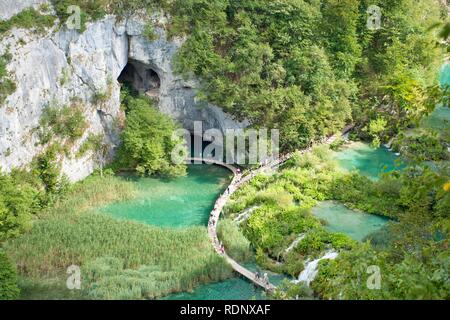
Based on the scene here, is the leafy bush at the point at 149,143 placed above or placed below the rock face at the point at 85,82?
below

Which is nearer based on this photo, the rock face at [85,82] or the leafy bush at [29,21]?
the leafy bush at [29,21]

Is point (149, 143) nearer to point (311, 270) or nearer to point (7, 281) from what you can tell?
point (7, 281)

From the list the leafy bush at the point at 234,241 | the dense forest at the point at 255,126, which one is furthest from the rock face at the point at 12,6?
the leafy bush at the point at 234,241

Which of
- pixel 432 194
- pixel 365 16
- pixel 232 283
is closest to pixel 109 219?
pixel 232 283

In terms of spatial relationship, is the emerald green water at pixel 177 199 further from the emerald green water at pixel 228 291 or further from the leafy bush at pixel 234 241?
the emerald green water at pixel 228 291
